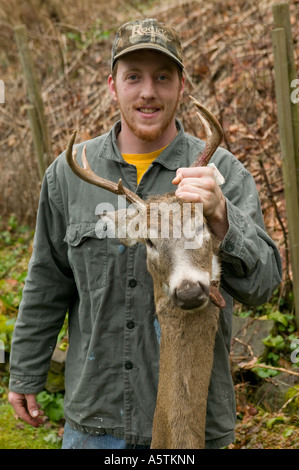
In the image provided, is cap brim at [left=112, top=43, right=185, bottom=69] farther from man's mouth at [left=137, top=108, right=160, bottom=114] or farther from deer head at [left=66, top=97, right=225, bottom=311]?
deer head at [left=66, top=97, right=225, bottom=311]

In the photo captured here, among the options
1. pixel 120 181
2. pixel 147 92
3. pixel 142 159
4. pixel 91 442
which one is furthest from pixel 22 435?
pixel 147 92

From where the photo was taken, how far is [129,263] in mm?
3305

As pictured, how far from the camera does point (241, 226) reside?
2.88 meters

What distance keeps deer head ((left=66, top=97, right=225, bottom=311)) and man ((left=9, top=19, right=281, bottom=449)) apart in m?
0.18

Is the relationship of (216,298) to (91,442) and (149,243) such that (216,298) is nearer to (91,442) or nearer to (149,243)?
(149,243)

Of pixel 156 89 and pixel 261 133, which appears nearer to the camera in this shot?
pixel 156 89

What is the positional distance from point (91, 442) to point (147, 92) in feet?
6.28

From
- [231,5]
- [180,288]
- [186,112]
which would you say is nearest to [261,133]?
[186,112]

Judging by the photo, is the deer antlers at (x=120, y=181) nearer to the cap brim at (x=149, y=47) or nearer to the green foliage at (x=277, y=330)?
the cap brim at (x=149, y=47)

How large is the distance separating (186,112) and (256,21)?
8.51 feet

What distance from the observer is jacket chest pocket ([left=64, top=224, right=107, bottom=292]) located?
11.1 feet

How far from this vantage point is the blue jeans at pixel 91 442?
10.9 ft

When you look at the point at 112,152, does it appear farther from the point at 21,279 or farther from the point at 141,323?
the point at 21,279

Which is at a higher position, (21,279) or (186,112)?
(186,112)
